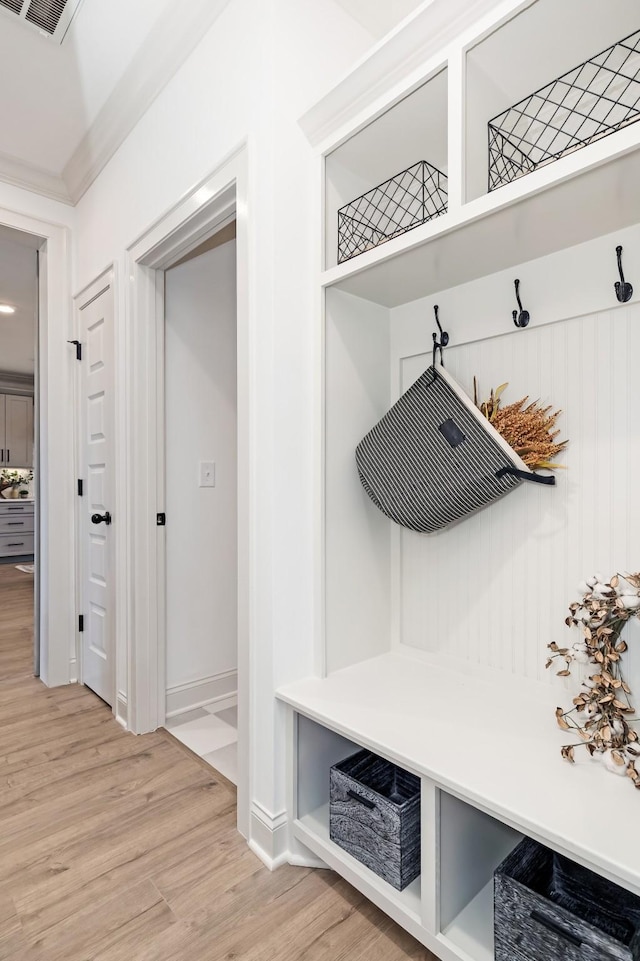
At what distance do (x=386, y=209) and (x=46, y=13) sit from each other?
4.41 feet

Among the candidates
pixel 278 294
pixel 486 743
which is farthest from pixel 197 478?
pixel 486 743

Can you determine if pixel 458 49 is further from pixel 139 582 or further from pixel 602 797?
pixel 139 582

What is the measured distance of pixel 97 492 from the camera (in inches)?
102

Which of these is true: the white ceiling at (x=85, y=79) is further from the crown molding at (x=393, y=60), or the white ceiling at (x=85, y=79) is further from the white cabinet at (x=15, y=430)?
the white cabinet at (x=15, y=430)

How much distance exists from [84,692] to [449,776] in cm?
225

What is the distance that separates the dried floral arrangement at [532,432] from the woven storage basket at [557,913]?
0.88m

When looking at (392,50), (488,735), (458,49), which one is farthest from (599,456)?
(392,50)

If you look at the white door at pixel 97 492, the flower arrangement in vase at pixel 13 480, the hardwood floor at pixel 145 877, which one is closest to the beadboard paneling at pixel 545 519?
the hardwood floor at pixel 145 877

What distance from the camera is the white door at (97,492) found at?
2438 mm

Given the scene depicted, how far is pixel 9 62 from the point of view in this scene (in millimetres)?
2004

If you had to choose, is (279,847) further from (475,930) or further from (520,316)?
(520,316)

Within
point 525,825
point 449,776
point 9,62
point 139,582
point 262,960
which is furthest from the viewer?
point 139,582

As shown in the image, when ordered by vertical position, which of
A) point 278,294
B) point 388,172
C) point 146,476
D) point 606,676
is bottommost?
point 606,676

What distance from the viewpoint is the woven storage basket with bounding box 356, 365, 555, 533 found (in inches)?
54.2
